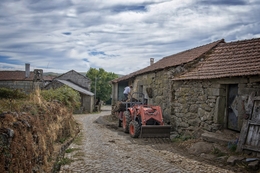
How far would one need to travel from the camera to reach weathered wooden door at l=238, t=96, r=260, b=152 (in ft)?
20.9

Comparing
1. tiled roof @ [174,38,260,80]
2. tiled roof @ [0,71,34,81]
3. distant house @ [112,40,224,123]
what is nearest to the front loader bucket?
distant house @ [112,40,224,123]

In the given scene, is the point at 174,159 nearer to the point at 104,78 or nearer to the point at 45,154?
the point at 45,154

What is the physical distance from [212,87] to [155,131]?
2.71m

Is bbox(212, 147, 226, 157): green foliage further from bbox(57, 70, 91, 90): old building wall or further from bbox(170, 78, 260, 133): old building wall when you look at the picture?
bbox(57, 70, 91, 90): old building wall

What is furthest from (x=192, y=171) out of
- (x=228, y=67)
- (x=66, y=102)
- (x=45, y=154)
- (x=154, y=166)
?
(x=66, y=102)

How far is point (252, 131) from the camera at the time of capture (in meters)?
6.53

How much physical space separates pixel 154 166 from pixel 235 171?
1823 mm

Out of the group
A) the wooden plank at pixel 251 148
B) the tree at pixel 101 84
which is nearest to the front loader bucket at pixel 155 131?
the wooden plank at pixel 251 148

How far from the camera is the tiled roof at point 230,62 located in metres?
7.81

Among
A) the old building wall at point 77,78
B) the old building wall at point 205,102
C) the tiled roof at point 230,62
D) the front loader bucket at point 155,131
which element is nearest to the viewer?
the old building wall at point 205,102

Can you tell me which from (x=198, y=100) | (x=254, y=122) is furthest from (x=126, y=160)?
(x=198, y=100)

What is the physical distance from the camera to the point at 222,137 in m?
7.68

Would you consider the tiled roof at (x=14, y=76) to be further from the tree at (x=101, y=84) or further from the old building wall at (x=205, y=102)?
the old building wall at (x=205, y=102)

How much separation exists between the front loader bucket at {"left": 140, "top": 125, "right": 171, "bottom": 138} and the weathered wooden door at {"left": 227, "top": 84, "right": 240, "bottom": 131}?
2383 millimetres
